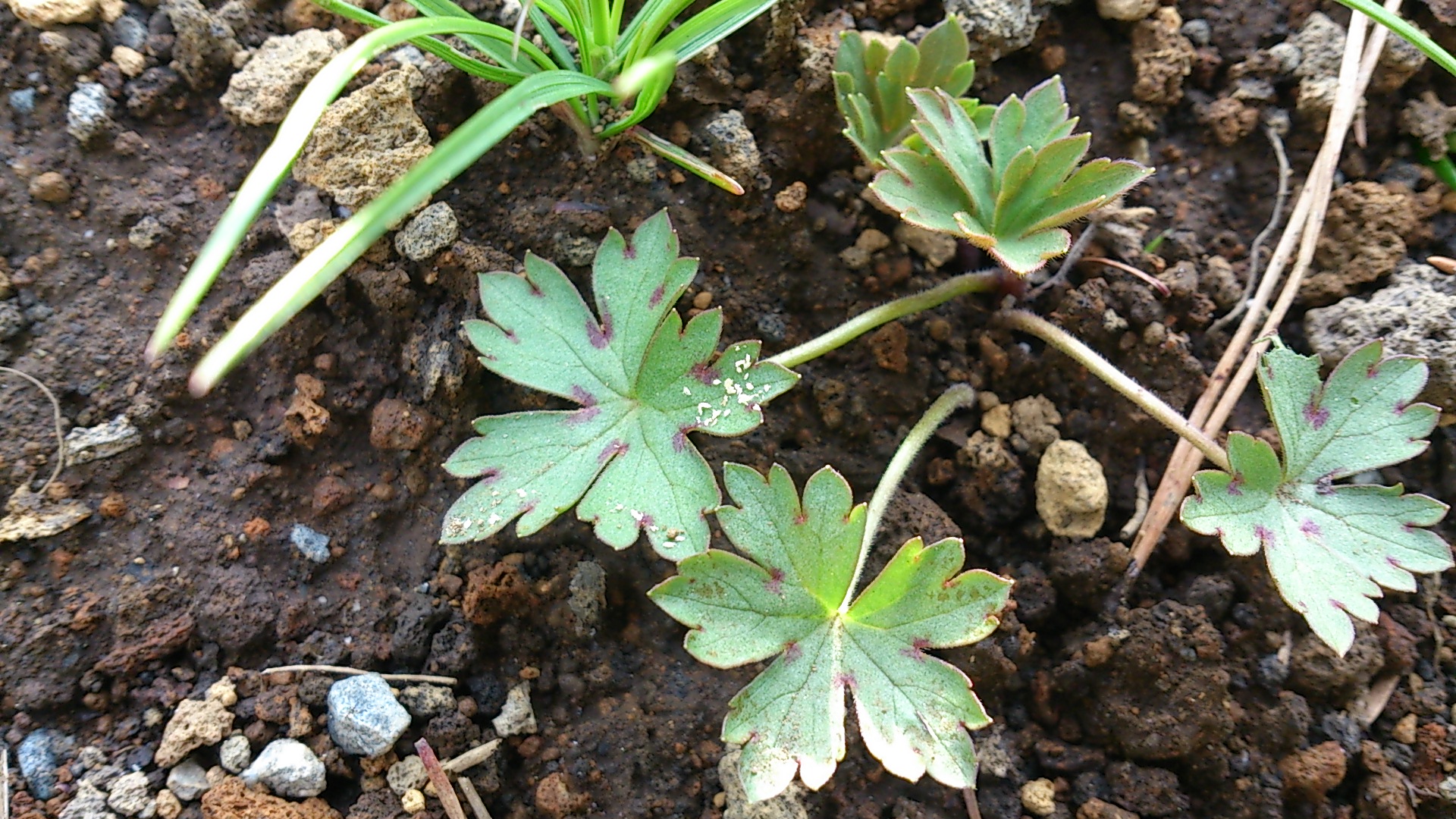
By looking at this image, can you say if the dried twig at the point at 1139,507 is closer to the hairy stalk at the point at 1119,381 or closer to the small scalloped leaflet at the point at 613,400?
the hairy stalk at the point at 1119,381

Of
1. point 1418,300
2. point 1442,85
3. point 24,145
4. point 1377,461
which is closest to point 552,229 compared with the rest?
point 24,145

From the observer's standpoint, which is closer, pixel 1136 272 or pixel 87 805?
pixel 87 805

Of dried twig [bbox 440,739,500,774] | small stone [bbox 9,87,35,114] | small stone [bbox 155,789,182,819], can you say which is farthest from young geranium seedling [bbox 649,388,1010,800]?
small stone [bbox 9,87,35,114]

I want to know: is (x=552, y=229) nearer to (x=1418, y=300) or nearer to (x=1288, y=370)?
(x=1288, y=370)

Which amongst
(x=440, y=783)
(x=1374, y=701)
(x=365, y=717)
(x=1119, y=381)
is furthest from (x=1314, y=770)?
(x=365, y=717)

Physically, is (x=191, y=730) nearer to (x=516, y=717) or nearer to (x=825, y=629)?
(x=516, y=717)

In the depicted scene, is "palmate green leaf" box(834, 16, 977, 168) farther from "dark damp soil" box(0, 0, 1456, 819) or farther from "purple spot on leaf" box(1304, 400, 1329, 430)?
"purple spot on leaf" box(1304, 400, 1329, 430)

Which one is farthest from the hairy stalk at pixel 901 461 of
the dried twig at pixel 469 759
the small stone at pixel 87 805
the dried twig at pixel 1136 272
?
the small stone at pixel 87 805
